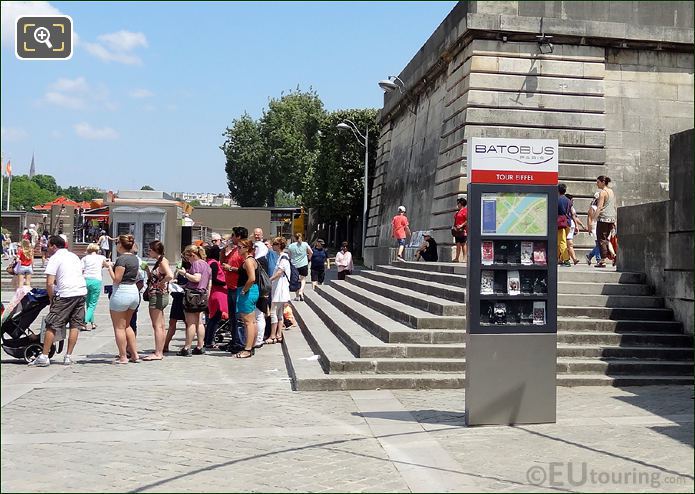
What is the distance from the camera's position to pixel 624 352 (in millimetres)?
10211

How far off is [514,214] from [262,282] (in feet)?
18.7

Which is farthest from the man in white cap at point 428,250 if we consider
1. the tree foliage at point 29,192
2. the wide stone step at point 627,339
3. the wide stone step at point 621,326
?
the tree foliage at point 29,192

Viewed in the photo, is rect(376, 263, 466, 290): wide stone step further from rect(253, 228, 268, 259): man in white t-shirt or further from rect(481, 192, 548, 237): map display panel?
rect(481, 192, 548, 237): map display panel

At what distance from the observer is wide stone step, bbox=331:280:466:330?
10594 mm

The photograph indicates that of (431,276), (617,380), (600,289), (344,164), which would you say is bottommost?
(617,380)

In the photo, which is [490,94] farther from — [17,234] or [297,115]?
[297,115]

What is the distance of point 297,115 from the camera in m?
73.5

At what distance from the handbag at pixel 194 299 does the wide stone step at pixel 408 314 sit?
302 centimetres

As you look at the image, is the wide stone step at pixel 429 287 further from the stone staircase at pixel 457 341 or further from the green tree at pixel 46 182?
the green tree at pixel 46 182

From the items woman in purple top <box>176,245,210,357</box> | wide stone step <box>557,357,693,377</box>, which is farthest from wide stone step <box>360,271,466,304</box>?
woman in purple top <box>176,245,210,357</box>

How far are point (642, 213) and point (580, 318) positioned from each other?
2.27m

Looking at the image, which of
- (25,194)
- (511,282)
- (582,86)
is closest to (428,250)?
(582,86)

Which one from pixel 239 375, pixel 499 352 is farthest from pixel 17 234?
pixel 499 352

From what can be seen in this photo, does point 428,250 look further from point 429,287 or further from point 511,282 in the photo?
point 511,282
